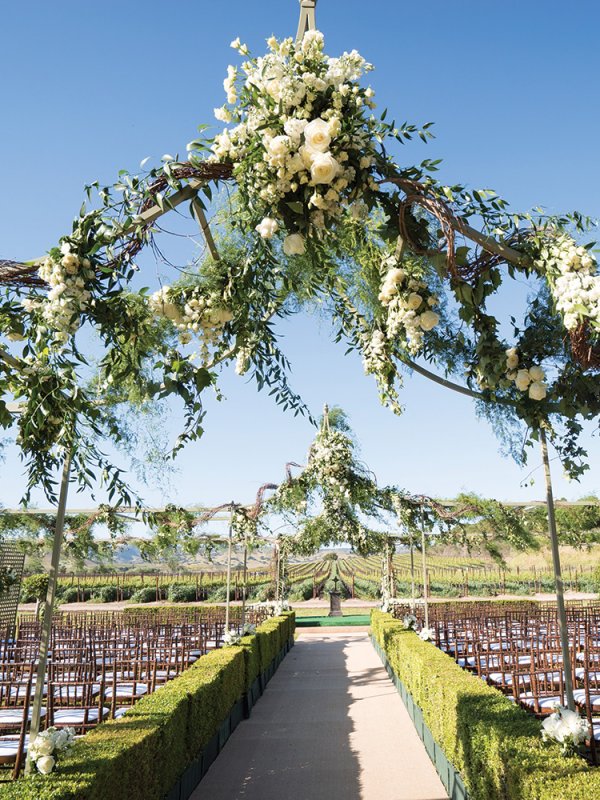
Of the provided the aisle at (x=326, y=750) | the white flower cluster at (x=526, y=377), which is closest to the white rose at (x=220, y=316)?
the white flower cluster at (x=526, y=377)

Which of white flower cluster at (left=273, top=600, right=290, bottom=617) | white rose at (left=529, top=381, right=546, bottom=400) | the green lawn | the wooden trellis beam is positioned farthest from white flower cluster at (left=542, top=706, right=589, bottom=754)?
the green lawn

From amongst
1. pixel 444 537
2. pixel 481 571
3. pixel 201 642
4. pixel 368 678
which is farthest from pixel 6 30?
pixel 481 571

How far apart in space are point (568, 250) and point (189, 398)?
131 centimetres

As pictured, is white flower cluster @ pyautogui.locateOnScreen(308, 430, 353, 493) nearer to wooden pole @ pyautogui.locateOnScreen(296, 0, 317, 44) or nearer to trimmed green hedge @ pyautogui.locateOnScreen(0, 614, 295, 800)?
trimmed green hedge @ pyautogui.locateOnScreen(0, 614, 295, 800)

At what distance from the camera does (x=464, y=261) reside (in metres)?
2.12

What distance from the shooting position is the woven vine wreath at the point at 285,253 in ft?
6.59

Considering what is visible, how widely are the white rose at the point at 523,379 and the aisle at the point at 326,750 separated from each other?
3911 millimetres

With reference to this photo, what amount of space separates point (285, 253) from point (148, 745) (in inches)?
121

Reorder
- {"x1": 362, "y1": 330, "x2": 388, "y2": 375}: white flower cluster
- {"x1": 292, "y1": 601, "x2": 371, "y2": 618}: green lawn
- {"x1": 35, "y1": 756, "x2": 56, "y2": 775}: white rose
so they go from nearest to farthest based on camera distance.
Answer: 1. {"x1": 35, "y1": 756, "x2": 56, "y2": 775}: white rose
2. {"x1": 362, "y1": 330, "x2": 388, "y2": 375}: white flower cluster
3. {"x1": 292, "y1": 601, "x2": 371, "y2": 618}: green lawn

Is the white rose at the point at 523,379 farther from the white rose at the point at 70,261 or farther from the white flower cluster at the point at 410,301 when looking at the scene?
the white rose at the point at 70,261

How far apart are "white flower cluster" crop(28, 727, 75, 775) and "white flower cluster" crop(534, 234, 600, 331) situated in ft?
9.82

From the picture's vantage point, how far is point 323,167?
6.35 feet

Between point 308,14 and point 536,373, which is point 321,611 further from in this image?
point 308,14

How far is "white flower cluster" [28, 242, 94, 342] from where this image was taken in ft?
6.41
